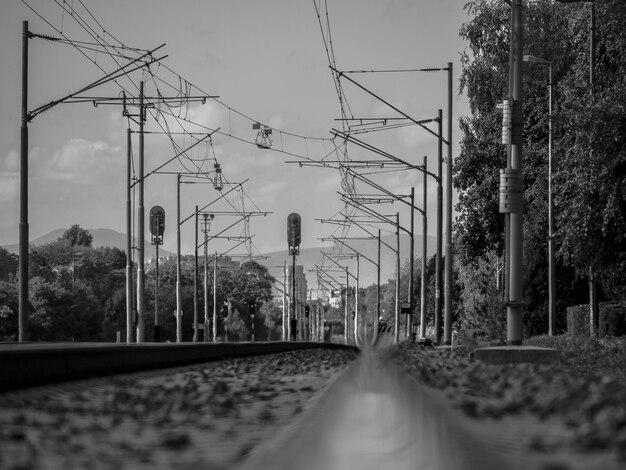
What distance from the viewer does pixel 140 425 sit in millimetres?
7152

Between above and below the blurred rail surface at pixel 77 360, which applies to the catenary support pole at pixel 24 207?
above

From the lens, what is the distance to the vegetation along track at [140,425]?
5449 millimetres

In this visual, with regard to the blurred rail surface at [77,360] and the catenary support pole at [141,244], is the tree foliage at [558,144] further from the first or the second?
the catenary support pole at [141,244]

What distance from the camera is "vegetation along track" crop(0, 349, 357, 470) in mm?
5449

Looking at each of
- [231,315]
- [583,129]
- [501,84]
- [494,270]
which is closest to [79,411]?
[583,129]

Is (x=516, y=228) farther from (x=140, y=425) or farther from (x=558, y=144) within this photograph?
(x=558, y=144)

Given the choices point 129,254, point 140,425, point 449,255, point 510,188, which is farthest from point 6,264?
point 140,425

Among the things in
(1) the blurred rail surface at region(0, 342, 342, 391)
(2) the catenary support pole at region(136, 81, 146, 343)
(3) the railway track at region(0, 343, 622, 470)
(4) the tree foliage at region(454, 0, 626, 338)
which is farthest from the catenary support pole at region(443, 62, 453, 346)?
(3) the railway track at region(0, 343, 622, 470)

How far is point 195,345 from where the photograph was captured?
979 inches

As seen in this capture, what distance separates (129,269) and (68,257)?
13853 centimetres

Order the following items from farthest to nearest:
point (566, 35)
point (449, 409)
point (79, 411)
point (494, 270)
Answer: point (494, 270) → point (566, 35) → point (79, 411) → point (449, 409)

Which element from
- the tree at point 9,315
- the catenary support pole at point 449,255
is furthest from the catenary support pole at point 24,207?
A: the tree at point 9,315

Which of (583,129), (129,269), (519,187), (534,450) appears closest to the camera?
(534,450)

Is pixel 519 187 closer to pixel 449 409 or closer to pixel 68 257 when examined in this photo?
pixel 449 409
